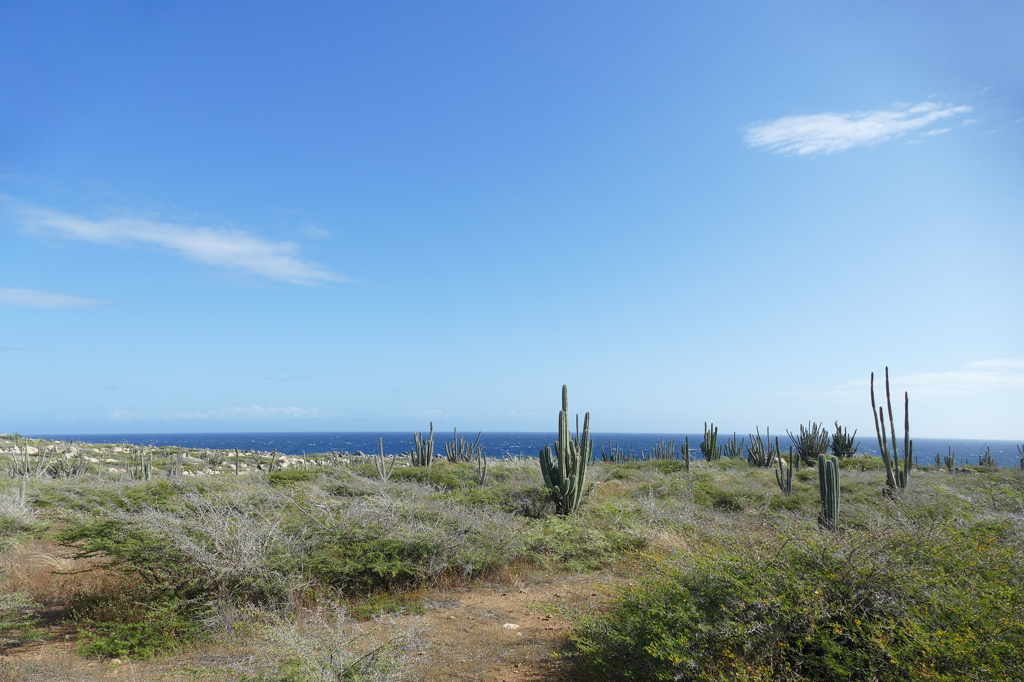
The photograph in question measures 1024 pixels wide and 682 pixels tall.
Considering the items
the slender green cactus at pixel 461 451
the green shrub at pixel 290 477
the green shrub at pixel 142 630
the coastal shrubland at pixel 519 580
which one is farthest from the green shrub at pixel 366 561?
the slender green cactus at pixel 461 451

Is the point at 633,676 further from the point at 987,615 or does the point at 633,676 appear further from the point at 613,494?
the point at 613,494

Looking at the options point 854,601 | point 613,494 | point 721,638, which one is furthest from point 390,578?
point 613,494

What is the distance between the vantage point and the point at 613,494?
1463cm

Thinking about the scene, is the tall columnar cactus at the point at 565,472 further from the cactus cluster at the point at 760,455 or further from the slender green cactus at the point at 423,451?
the cactus cluster at the point at 760,455

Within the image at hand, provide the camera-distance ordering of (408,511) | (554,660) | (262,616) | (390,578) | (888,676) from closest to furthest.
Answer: (888,676) → (554,660) → (262,616) → (390,578) → (408,511)

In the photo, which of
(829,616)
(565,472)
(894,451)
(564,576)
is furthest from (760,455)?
(829,616)

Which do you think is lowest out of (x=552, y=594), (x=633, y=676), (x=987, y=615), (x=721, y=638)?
(x=552, y=594)

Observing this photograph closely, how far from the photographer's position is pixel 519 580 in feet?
27.0

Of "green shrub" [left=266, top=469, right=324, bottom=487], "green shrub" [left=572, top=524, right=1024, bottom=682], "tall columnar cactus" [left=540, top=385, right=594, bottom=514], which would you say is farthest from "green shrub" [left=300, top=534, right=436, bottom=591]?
"green shrub" [left=266, top=469, right=324, bottom=487]

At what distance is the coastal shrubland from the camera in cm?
399

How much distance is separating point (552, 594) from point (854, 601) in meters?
4.29

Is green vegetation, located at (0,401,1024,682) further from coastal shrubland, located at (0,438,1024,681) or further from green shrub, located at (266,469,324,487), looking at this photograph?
green shrub, located at (266,469,324,487)

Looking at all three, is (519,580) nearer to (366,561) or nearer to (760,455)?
(366,561)

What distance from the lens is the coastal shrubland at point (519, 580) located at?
3.99 meters
